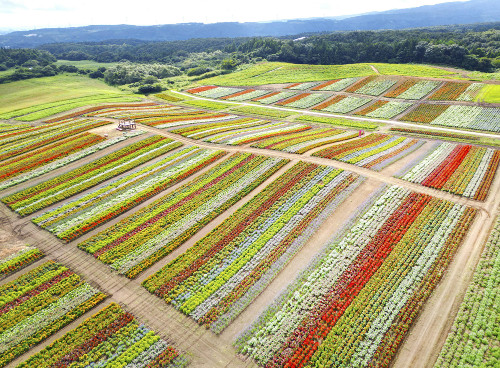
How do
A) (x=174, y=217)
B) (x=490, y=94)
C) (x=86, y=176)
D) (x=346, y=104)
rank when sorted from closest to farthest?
1. (x=174, y=217)
2. (x=86, y=176)
3. (x=490, y=94)
4. (x=346, y=104)

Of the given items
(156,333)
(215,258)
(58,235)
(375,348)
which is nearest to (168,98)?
(58,235)

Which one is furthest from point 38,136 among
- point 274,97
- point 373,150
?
point 373,150

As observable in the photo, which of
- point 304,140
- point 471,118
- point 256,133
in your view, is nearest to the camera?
point 304,140

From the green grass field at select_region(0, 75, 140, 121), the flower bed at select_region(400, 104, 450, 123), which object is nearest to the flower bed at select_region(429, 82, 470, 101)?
the flower bed at select_region(400, 104, 450, 123)

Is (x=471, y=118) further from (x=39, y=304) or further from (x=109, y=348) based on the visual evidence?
(x=39, y=304)

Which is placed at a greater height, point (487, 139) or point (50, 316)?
point (487, 139)

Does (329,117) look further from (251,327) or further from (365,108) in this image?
(251,327)
